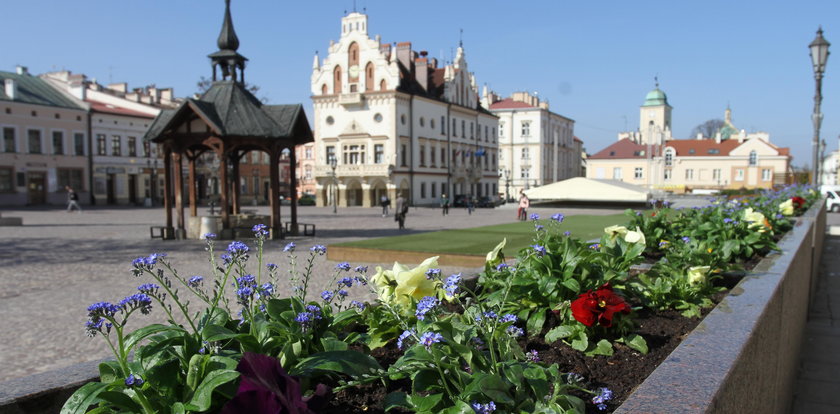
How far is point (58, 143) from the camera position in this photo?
5153 centimetres

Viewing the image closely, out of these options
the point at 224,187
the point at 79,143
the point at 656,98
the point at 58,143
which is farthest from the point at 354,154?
the point at 656,98

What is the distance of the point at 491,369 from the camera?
86.1 inches

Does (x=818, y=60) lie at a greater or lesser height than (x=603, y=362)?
greater

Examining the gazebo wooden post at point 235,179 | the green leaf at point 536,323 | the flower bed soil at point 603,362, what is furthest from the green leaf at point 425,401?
the gazebo wooden post at point 235,179

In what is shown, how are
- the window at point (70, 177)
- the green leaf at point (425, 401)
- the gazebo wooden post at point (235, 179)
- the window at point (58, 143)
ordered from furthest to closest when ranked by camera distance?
the window at point (70, 177), the window at point (58, 143), the gazebo wooden post at point (235, 179), the green leaf at point (425, 401)

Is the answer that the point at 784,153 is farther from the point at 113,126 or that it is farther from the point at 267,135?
the point at 267,135

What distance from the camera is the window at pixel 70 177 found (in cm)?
5159

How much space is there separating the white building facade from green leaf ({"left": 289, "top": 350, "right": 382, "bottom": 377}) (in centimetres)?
8394

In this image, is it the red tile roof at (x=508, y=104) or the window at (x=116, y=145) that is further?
the red tile roof at (x=508, y=104)

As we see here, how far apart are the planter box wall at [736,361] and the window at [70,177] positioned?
5612 centimetres

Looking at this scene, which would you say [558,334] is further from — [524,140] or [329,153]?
[524,140]

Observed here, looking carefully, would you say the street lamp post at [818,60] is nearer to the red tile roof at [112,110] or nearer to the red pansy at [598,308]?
the red pansy at [598,308]

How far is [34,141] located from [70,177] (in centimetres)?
386

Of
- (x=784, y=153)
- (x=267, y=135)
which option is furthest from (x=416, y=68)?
(x=784, y=153)
